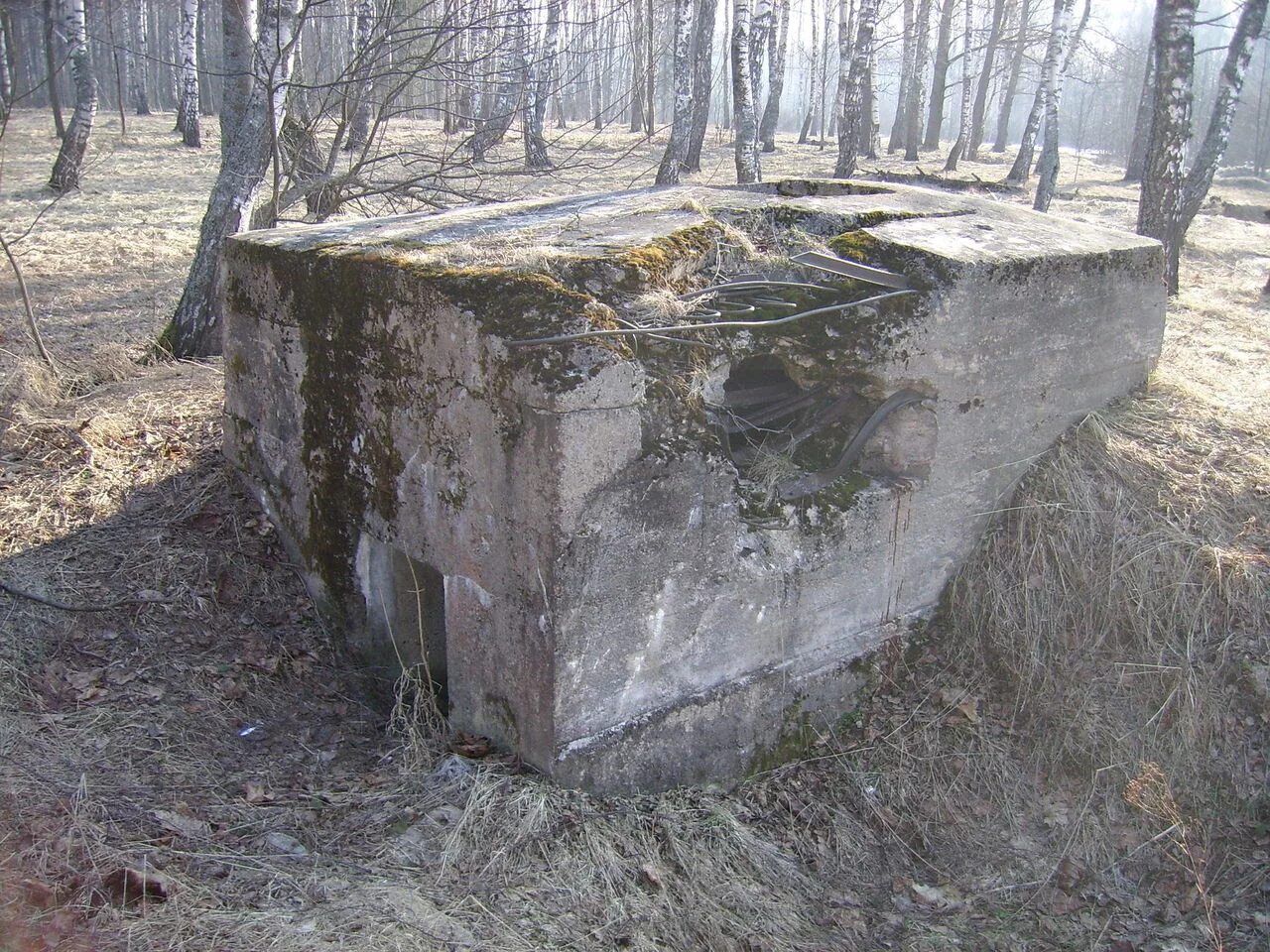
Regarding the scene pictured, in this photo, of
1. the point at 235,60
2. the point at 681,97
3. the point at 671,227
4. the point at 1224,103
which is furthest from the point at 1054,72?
the point at 671,227

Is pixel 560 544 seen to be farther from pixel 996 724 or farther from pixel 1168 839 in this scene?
pixel 1168 839

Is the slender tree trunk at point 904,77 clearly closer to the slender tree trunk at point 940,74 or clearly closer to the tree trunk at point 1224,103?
the slender tree trunk at point 940,74

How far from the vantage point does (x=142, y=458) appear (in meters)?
5.14

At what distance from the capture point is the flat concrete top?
396cm

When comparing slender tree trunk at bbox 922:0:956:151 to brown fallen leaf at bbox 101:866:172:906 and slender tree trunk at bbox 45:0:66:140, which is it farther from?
brown fallen leaf at bbox 101:866:172:906

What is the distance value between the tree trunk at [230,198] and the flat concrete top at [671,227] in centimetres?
216

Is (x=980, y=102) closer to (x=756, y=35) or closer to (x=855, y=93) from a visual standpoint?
(x=756, y=35)

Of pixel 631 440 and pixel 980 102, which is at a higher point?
pixel 980 102

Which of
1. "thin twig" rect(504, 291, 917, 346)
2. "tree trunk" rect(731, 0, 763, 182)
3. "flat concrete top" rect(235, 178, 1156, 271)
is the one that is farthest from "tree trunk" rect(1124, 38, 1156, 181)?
"thin twig" rect(504, 291, 917, 346)

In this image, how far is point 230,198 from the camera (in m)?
6.60

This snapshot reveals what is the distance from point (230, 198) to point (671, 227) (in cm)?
378

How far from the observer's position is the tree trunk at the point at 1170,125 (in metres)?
8.84

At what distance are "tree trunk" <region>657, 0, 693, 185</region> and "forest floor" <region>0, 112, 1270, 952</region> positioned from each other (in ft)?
29.1

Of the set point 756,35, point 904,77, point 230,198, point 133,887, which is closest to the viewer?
point 133,887
